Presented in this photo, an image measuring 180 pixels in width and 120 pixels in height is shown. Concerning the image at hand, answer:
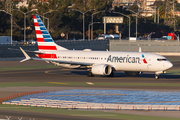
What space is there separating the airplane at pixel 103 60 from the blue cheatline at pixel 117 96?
12327 mm

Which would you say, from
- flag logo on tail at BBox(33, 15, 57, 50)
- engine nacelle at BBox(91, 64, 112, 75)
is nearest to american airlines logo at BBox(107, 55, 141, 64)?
engine nacelle at BBox(91, 64, 112, 75)

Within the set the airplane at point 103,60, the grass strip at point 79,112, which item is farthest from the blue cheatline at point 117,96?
the airplane at point 103,60

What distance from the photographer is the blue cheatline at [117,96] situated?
98.5 feet

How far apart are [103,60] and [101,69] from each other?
2.36 meters

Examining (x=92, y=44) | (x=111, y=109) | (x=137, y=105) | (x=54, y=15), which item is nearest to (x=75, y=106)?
(x=111, y=109)

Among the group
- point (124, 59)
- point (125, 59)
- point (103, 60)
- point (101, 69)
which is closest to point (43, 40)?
point (103, 60)

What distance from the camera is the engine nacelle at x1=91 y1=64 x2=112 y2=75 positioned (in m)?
49.4

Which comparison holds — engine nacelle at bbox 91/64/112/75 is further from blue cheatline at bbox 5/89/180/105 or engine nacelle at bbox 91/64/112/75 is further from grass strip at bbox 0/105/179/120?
grass strip at bbox 0/105/179/120

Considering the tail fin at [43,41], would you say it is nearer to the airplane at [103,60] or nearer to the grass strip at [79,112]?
the airplane at [103,60]

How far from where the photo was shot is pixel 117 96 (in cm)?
3291

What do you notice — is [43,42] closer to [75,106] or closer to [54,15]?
A: [75,106]

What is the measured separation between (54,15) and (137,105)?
152807 mm

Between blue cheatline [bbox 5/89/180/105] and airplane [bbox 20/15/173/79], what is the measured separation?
40.4 ft

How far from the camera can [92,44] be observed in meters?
112
